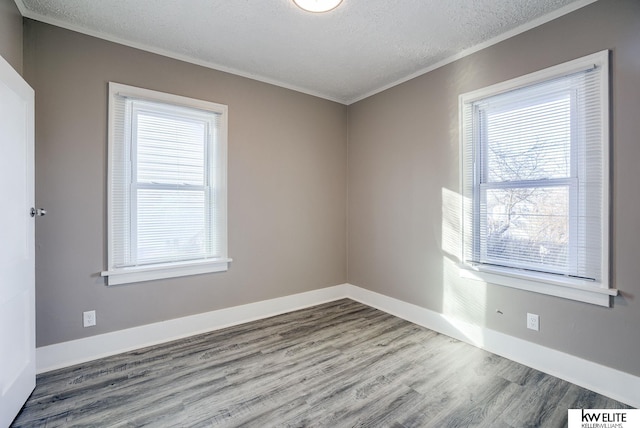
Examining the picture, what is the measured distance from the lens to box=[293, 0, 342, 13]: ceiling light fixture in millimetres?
2008

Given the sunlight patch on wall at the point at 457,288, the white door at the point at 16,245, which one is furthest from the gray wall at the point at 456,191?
the white door at the point at 16,245

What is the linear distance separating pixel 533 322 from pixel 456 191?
1.22 meters

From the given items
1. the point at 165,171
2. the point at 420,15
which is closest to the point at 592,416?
the point at 420,15


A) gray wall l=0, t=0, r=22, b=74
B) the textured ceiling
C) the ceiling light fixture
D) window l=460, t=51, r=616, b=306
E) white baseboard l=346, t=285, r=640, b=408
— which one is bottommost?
white baseboard l=346, t=285, r=640, b=408

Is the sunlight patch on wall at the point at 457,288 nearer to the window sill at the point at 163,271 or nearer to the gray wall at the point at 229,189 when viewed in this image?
the gray wall at the point at 229,189

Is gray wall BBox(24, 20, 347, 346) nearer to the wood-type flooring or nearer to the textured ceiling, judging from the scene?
the textured ceiling

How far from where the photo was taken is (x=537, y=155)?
7.70 feet

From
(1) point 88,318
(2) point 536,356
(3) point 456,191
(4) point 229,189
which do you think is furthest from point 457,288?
(1) point 88,318

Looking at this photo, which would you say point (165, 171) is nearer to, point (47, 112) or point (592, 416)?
point (47, 112)

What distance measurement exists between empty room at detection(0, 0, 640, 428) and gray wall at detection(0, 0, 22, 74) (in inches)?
0.8
